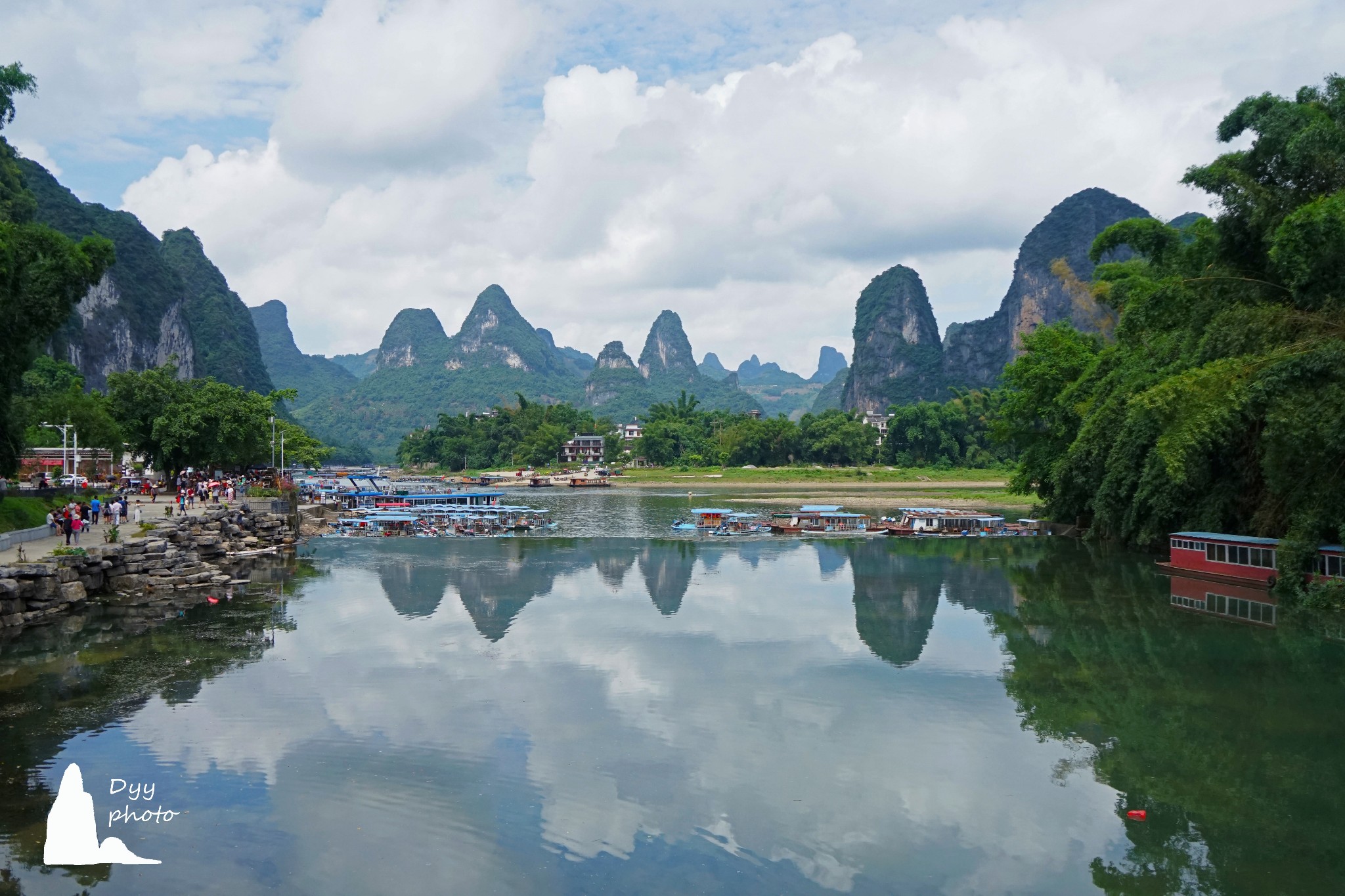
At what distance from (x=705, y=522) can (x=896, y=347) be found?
131303 millimetres

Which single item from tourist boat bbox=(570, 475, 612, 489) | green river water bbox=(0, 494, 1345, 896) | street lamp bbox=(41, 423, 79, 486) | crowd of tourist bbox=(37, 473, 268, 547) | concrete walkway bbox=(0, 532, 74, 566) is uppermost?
street lamp bbox=(41, 423, 79, 486)

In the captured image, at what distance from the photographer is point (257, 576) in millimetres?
27547

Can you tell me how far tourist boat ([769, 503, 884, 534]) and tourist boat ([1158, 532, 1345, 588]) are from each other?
54.0 feet

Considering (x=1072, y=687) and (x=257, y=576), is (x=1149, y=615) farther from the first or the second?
(x=257, y=576)

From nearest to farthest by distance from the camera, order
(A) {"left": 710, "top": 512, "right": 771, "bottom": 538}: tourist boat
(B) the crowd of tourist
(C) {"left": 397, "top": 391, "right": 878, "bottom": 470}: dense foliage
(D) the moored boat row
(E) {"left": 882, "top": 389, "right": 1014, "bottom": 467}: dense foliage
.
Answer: (B) the crowd of tourist → (D) the moored boat row → (A) {"left": 710, "top": 512, "right": 771, "bottom": 538}: tourist boat → (E) {"left": 882, "top": 389, "right": 1014, "bottom": 467}: dense foliage → (C) {"left": 397, "top": 391, "right": 878, "bottom": 470}: dense foliage

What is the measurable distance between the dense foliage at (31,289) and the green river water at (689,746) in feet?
23.3

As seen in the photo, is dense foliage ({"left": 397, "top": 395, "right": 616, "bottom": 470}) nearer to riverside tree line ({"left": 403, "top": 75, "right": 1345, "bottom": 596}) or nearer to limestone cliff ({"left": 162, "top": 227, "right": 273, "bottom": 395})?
limestone cliff ({"left": 162, "top": 227, "right": 273, "bottom": 395})

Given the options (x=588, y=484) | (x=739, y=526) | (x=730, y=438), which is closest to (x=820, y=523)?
(x=739, y=526)

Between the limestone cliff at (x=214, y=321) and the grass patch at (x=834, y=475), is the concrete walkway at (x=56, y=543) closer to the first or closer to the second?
the grass patch at (x=834, y=475)

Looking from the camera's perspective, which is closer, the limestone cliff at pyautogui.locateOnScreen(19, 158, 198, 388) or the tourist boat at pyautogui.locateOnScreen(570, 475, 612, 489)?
the tourist boat at pyautogui.locateOnScreen(570, 475, 612, 489)

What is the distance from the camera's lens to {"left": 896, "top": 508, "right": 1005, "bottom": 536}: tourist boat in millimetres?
40875

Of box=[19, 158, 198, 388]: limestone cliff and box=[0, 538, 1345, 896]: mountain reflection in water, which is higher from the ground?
box=[19, 158, 198, 388]: limestone cliff

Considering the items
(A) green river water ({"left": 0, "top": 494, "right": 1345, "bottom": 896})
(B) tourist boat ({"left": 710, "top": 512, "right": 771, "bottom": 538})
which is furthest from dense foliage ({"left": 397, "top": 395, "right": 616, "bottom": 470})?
(A) green river water ({"left": 0, "top": 494, "right": 1345, "bottom": 896})

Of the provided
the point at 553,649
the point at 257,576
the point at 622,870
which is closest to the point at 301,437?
the point at 257,576
